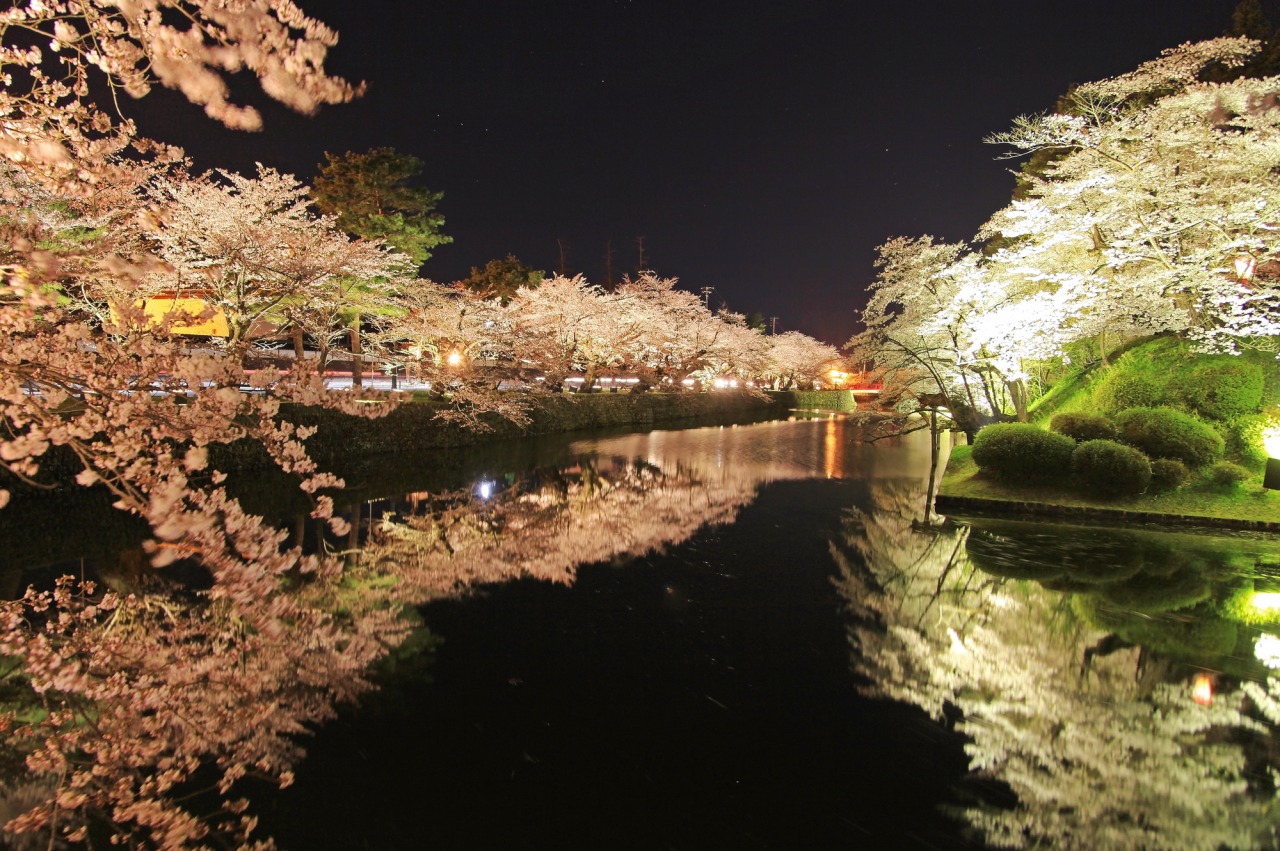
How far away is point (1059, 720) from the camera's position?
3971 millimetres

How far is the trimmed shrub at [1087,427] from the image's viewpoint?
10562mm

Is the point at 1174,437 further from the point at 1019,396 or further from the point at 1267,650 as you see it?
the point at 1267,650

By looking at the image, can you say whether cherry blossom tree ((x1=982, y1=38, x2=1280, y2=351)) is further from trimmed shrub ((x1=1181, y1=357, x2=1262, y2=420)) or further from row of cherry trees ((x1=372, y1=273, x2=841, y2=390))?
row of cherry trees ((x1=372, y1=273, x2=841, y2=390))

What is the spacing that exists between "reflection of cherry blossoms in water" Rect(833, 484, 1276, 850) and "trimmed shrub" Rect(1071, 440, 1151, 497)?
14.4 ft

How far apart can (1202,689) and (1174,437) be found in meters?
7.31

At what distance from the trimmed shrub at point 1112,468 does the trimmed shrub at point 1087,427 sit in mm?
611

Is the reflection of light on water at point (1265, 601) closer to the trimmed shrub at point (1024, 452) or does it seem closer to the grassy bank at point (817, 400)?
the trimmed shrub at point (1024, 452)

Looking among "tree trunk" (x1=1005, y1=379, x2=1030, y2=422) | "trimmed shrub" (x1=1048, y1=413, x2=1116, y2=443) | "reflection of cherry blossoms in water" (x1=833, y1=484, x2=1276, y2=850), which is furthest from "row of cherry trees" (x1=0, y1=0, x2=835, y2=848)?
"tree trunk" (x1=1005, y1=379, x2=1030, y2=422)

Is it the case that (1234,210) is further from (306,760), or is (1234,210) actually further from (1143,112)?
(306,760)

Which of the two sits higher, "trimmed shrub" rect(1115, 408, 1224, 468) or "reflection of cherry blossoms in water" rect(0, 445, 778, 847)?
"trimmed shrub" rect(1115, 408, 1224, 468)

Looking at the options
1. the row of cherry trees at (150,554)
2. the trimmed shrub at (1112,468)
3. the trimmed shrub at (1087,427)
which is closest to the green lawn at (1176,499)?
the trimmed shrub at (1112,468)

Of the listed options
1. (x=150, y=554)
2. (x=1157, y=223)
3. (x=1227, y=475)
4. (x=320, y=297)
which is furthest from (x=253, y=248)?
(x=1227, y=475)

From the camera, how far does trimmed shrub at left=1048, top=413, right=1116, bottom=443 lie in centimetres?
1056

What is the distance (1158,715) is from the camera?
4035mm
